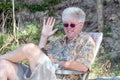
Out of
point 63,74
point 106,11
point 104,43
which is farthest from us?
point 106,11

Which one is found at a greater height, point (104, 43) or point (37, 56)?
point (37, 56)

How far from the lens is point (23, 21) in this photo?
1075cm

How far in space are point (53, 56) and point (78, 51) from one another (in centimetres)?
37

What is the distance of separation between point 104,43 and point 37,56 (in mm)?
4773

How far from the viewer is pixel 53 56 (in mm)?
5578

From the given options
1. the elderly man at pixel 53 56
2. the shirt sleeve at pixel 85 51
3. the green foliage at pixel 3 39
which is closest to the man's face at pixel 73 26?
the elderly man at pixel 53 56

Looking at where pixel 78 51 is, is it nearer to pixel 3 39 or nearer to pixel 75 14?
pixel 75 14

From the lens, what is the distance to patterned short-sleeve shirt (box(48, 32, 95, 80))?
530 centimetres

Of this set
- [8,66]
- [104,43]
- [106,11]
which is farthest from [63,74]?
[106,11]

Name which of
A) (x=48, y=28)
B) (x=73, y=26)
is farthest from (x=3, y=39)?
(x=73, y=26)

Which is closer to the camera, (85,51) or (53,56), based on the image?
(85,51)

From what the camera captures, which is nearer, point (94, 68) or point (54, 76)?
point (54, 76)

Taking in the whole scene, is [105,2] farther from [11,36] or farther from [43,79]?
[43,79]

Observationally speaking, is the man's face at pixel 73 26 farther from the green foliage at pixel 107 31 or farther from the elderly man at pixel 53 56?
the green foliage at pixel 107 31
